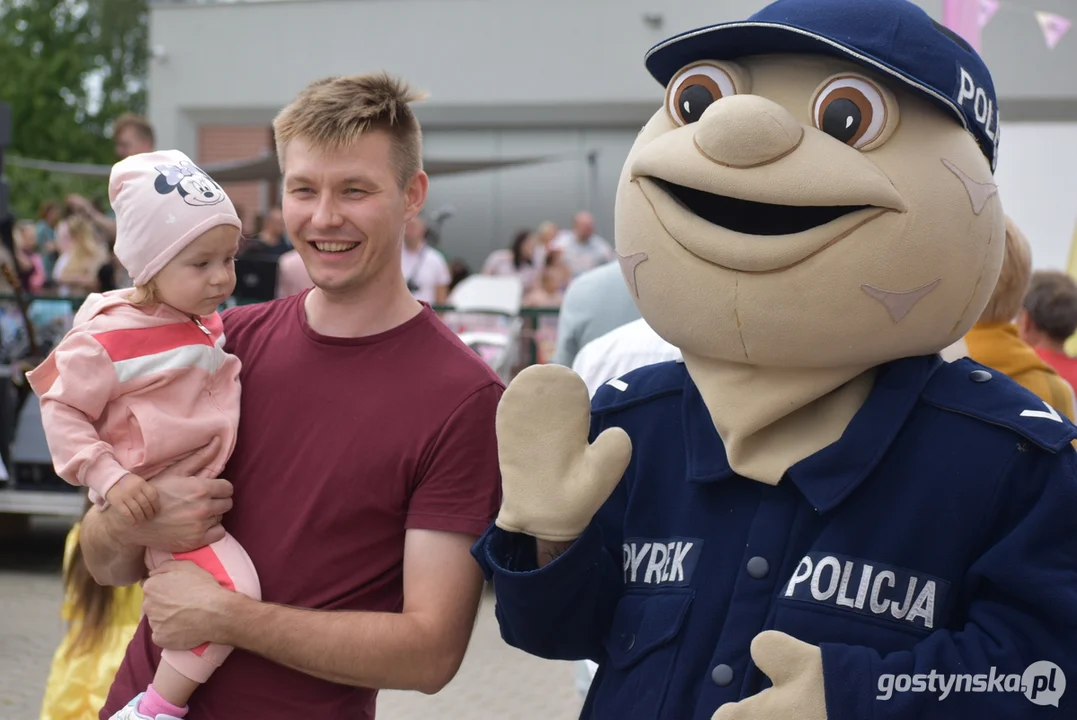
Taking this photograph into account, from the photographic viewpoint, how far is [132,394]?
2898 mm

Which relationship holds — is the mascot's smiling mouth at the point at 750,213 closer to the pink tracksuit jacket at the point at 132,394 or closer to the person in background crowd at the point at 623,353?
the pink tracksuit jacket at the point at 132,394

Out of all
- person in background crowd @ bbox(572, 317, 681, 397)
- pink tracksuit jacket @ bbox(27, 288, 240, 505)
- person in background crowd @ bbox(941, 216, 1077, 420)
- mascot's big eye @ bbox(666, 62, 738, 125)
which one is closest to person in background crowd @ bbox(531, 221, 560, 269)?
person in background crowd @ bbox(941, 216, 1077, 420)

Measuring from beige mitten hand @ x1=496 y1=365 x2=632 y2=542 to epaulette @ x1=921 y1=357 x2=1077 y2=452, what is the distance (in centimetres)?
53

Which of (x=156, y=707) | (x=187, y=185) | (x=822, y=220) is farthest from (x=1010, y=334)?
(x=156, y=707)

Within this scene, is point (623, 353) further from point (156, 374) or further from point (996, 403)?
point (996, 403)

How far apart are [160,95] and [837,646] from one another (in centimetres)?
2210

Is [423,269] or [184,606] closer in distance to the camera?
[184,606]

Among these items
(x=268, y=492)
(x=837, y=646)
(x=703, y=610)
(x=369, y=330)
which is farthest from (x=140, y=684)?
(x=837, y=646)

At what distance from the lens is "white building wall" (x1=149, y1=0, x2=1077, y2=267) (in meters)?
19.5

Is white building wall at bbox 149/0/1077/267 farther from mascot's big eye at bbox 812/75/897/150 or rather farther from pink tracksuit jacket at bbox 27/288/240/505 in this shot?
mascot's big eye at bbox 812/75/897/150

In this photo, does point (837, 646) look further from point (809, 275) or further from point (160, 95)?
point (160, 95)

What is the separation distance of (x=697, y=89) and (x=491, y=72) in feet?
62.4

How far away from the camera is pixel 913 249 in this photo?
2.11 meters

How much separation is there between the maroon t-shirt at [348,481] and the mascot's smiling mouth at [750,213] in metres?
0.74
